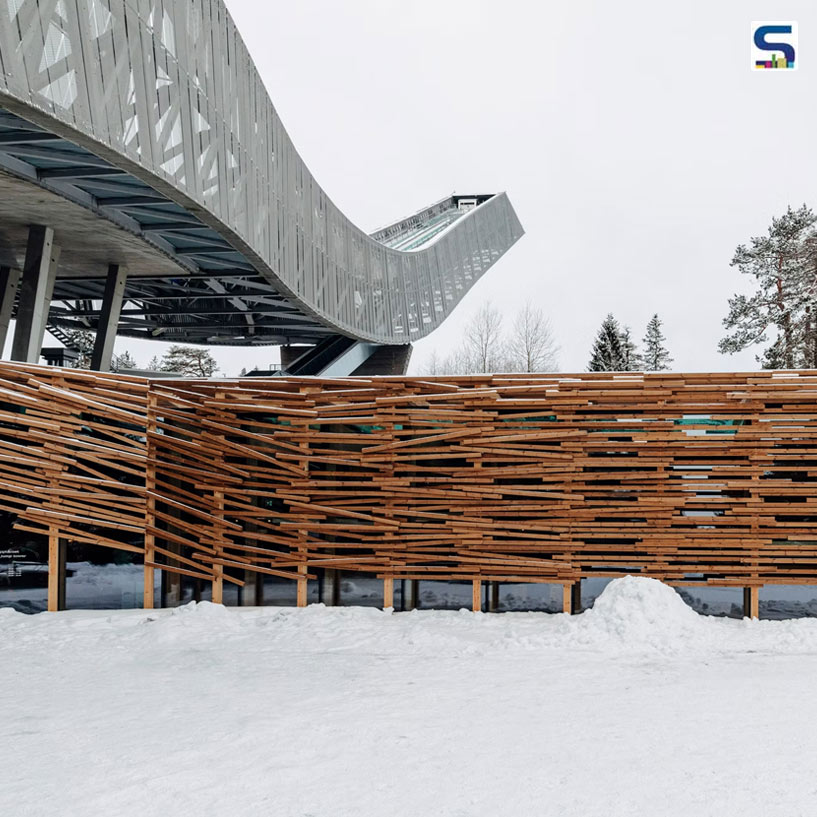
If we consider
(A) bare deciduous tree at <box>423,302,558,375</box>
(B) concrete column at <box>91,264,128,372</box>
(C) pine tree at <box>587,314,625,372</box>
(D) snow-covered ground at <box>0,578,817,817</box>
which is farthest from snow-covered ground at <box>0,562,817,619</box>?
(A) bare deciduous tree at <box>423,302,558,375</box>

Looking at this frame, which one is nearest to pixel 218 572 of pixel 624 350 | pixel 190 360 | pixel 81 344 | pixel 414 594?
pixel 414 594

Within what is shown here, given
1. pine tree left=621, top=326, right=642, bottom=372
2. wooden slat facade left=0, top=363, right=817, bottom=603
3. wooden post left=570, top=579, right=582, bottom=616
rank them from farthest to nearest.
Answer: pine tree left=621, top=326, right=642, bottom=372 → wooden post left=570, top=579, right=582, bottom=616 → wooden slat facade left=0, top=363, right=817, bottom=603

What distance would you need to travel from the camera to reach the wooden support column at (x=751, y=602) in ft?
23.6

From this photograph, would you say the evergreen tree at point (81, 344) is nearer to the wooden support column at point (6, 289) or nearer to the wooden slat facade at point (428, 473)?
the wooden support column at point (6, 289)

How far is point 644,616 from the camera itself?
671 cm

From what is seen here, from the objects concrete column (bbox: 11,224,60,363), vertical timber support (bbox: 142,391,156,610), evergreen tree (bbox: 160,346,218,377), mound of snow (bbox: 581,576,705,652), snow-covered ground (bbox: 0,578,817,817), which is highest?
evergreen tree (bbox: 160,346,218,377)

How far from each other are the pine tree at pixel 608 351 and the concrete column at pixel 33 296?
28847 millimetres

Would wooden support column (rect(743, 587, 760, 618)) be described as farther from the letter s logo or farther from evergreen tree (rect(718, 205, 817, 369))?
evergreen tree (rect(718, 205, 817, 369))

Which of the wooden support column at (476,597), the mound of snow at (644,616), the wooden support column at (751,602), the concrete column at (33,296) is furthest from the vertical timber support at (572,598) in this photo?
the concrete column at (33,296)

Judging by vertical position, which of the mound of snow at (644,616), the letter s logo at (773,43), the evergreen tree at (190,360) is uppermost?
the letter s logo at (773,43)

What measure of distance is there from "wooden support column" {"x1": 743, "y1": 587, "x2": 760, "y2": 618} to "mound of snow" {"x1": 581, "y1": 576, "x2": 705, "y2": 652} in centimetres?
64

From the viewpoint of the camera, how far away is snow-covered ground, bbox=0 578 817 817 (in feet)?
12.6

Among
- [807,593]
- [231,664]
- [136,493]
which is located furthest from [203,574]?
[807,593]

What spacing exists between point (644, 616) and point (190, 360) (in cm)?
5951
